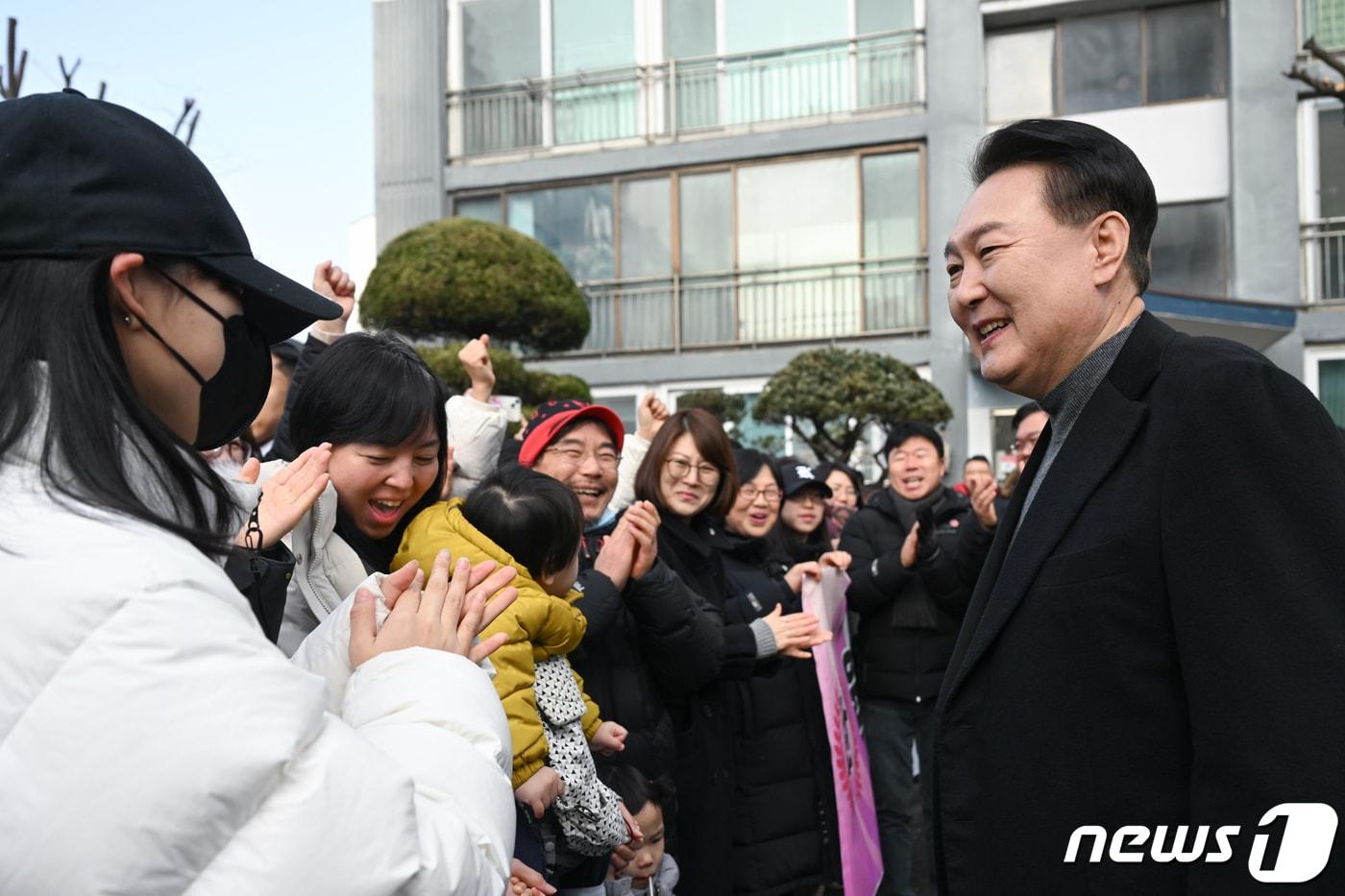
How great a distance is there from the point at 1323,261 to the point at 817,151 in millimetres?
6797

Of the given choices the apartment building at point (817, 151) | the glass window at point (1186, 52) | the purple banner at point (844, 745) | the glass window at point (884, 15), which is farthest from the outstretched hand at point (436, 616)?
the glass window at point (884, 15)

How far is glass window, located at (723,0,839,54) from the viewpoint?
17.7 meters

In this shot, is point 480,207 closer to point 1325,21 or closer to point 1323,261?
point 1323,261

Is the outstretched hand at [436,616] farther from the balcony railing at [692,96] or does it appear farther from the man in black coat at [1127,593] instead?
the balcony railing at [692,96]

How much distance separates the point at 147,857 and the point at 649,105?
1791cm

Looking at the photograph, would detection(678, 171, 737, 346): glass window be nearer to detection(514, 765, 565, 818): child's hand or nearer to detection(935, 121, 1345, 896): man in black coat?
detection(514, 765, 565, 818): child's hand

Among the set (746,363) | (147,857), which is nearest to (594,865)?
(147,857)

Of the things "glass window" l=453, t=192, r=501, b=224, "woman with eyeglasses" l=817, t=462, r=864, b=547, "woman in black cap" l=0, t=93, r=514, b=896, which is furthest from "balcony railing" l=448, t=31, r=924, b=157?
"woman in black cap" l=0, t=93, r=514, b=896

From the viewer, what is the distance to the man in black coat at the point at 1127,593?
1765 mm

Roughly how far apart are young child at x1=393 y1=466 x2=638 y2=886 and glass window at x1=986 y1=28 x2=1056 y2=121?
15.1 meters

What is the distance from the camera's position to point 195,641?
1.21m

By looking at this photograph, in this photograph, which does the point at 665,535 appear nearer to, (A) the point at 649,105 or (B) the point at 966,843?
(B) the point at 966,843

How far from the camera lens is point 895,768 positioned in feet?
20.2

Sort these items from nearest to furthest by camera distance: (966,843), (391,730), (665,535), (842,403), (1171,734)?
(391,730)
(1171,734)
(966,843)
(665,535)
(842,403)
